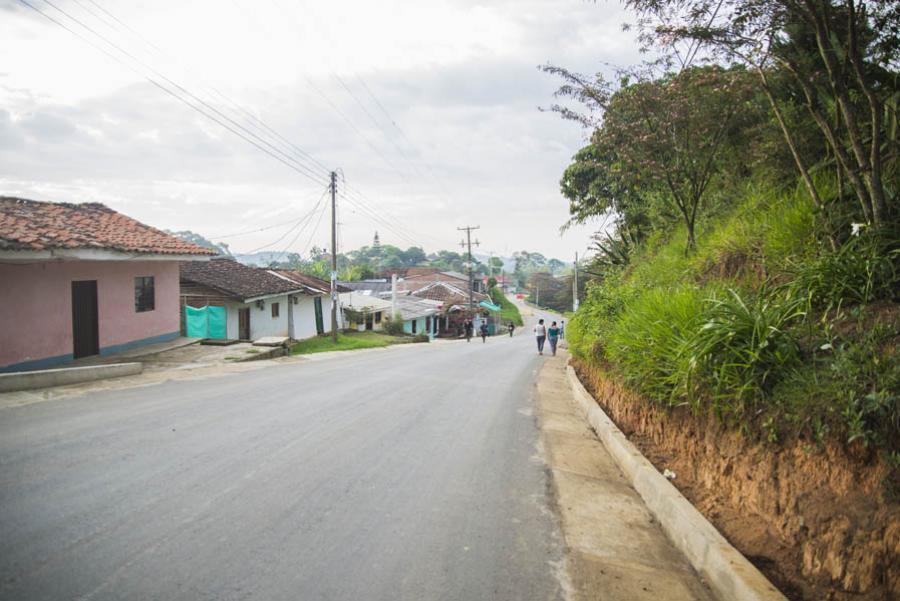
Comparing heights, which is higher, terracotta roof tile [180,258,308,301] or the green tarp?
terracotta roof tile [180,258,308,301]

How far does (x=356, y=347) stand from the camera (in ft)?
84.7

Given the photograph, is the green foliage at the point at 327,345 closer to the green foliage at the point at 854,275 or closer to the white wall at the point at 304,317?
the white wall at the point at 304,317

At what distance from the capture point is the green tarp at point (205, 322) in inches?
853

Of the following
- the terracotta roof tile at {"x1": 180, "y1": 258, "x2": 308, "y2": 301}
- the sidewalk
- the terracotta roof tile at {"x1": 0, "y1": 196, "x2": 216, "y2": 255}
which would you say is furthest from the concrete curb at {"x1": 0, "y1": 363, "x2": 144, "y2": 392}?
the terracotta roof tile at {"x1": 180, "y1": 258, "x2": 308, "y2": 301}

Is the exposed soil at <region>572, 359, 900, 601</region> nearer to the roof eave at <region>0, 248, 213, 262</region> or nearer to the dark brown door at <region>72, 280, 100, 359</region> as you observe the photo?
the roof eave at <region>0, 248, 213, 262</region>

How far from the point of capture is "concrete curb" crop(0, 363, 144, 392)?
8.53m

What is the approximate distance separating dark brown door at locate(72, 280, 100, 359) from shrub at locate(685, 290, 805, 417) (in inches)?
549

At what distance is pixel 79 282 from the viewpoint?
1298 centimetres

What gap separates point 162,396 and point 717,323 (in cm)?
828

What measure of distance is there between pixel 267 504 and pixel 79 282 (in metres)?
11.8

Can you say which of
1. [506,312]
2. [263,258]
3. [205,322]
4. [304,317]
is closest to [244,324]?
[205,322]

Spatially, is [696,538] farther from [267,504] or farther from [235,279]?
[235,279]

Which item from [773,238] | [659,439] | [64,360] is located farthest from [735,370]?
[64,360]

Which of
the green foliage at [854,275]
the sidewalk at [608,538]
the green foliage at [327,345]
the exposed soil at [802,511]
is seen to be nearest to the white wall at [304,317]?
the green foliage at [327,345]
